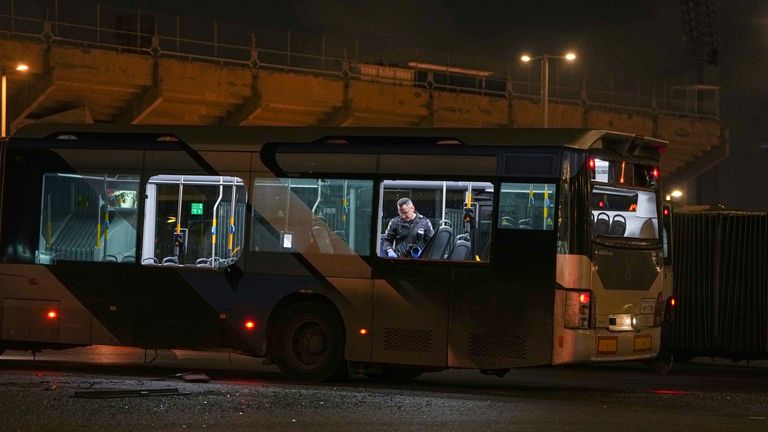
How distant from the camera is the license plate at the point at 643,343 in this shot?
49.2 ft

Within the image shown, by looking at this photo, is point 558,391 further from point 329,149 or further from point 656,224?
point 329,149

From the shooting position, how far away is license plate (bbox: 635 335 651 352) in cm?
1500

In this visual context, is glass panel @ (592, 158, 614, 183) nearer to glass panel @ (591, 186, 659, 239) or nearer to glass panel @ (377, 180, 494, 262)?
glass panel @ (591, 186, 659, 239)

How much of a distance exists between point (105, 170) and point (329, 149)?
273 cm

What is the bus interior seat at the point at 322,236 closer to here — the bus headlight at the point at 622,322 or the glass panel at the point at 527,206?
the glass panel at the point at 527,206

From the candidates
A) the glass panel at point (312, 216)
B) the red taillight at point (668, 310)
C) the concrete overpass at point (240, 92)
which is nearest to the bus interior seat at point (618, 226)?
the red taillight at point (668, 310)

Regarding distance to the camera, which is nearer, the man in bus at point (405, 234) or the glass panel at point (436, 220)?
the glass panel at point (436, 220)

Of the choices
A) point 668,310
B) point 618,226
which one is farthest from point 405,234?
point 668,310

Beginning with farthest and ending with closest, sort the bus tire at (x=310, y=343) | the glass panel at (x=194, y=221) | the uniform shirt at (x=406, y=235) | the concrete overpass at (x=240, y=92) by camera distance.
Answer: the concrete overpass at (x=240, y=92) < the glass panel at (x=194, y=221) < the bus tire at (x=310, y=343) < the uniform shirt at (x=406, y=235)

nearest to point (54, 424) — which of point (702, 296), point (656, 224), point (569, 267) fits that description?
point (569, 267)

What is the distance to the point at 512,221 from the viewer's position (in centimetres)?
1452

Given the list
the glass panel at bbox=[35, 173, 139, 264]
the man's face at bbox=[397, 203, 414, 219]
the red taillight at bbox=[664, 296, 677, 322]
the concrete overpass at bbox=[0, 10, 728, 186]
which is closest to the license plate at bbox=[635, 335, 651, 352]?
the red taillight at bbox=[664, 296, 677, 322]

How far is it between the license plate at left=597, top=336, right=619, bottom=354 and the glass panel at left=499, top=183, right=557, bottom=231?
1.32 m

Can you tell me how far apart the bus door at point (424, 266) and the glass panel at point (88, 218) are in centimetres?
306
